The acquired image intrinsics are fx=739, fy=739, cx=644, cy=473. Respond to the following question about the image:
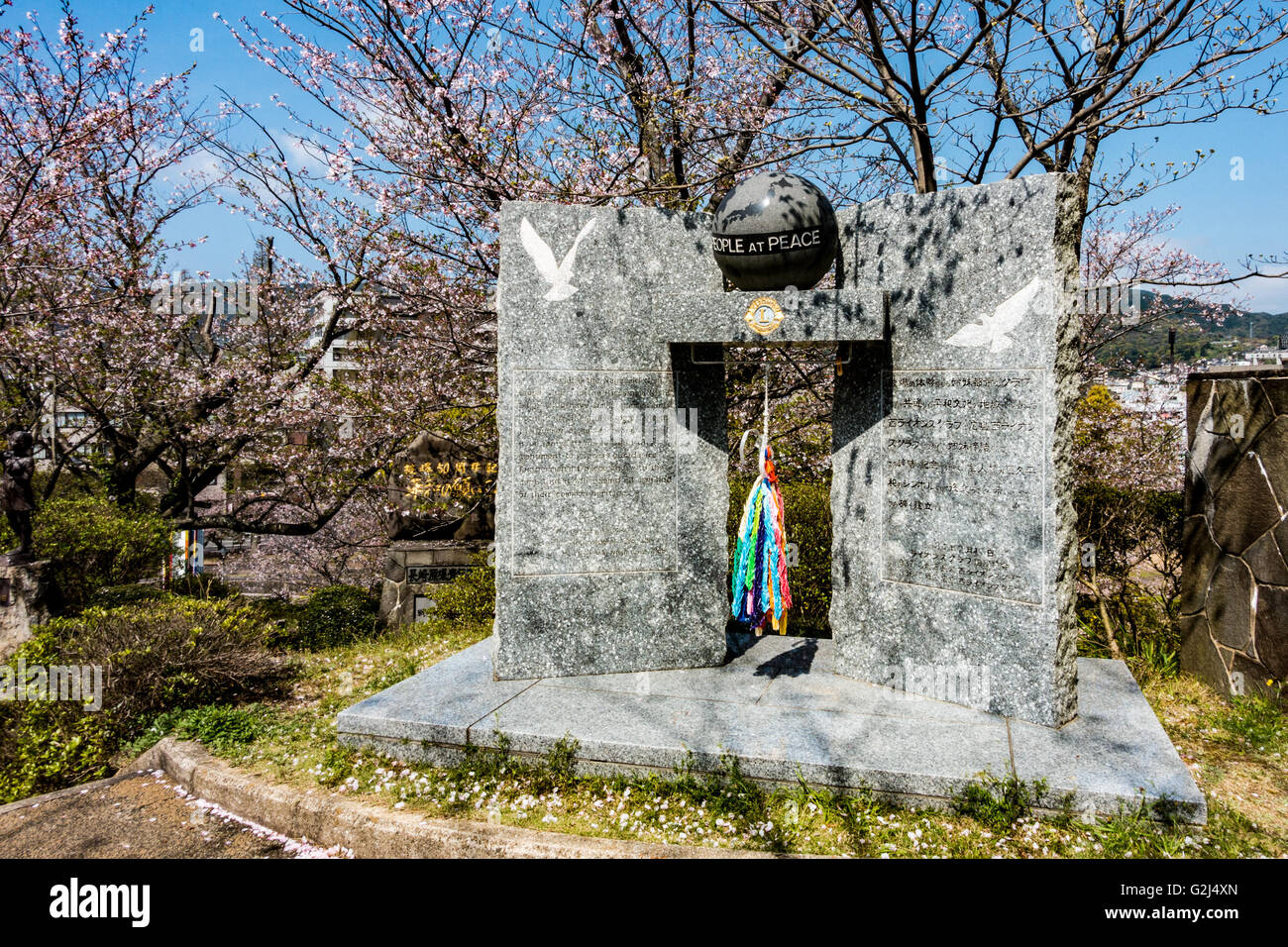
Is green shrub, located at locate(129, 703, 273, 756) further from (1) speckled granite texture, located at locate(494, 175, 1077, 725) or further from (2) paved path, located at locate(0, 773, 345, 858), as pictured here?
(1) speckled granite texture, located at locate(494, 175, 1077, 725)

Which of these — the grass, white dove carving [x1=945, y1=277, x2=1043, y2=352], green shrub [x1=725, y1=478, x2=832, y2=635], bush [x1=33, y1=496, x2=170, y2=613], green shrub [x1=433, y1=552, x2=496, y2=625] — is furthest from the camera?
bush [x1=33, y1=496, x2=170, y2=613]

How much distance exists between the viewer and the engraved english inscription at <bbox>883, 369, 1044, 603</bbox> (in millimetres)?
4395

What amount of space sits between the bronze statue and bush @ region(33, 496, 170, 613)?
76cm

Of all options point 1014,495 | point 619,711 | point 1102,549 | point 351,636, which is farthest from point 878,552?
point 351,636

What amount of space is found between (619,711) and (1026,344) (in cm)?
330

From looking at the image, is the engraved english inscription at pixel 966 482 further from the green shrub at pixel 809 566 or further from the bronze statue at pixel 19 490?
the bronze statue at pixel 19 490

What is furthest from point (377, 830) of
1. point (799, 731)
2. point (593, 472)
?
point (593, 472)

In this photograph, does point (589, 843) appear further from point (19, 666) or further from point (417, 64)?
point (417, 64)

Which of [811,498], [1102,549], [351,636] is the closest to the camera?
[1102,549]

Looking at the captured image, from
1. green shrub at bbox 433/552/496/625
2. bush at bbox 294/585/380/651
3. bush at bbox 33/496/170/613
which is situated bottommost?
bush at bbox 294/585/380/651

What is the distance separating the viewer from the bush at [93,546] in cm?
810

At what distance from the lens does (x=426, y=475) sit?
9375 mm

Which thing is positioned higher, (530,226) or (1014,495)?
(530,226)

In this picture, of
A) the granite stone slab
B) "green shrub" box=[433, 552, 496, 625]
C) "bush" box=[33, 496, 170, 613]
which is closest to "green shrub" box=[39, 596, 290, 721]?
"green shrub" box=[433, 552, 496, 625]
